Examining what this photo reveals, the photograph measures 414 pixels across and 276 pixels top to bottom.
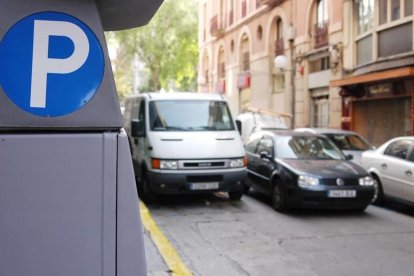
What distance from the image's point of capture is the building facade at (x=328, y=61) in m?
15.4

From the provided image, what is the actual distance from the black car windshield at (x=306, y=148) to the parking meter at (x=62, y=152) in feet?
24.1

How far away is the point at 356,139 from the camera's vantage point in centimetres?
1308

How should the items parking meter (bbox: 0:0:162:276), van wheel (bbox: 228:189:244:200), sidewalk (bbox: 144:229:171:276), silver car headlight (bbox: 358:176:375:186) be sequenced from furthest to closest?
van wheel (bbox: 228:189:244:200) < silver car headlight (bbox: 358:176:375:186) < sidewalk (bbox: 144:229:171:276) < parking meter (bbox: 0:0:162:276)

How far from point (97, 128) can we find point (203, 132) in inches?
284

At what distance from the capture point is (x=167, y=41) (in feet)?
131

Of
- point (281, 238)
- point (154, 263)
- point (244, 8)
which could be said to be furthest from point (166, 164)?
point (244, 8)

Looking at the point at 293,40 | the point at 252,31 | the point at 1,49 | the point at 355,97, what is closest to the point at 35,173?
the point at 1,49

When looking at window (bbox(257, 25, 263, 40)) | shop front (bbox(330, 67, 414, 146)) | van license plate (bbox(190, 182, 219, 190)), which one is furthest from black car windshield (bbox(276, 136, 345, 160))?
window (bbox(257, 25, 263, 40))

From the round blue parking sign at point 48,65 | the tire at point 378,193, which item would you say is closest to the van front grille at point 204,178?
the tire at point 378,193

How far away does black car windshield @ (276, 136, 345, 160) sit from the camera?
9242mm

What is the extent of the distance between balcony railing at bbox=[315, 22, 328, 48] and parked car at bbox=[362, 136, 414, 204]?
10.6 m

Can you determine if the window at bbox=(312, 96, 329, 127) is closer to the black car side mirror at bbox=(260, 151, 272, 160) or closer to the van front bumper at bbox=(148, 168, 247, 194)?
the black car side mirror at bbox=(260, 151, 272, 160)

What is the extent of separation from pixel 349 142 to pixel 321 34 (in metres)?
8.53

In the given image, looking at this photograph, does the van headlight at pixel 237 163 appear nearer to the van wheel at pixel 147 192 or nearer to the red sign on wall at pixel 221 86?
the van wheel at pixel 147 192
